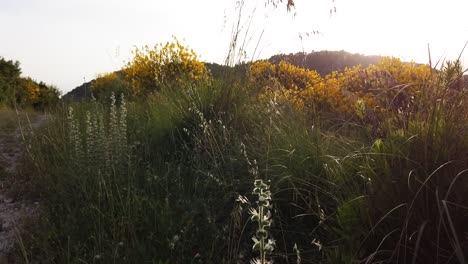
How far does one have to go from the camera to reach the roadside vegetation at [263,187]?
6.85ft

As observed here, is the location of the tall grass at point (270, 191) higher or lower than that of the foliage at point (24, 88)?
lower

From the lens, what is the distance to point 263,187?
1.85 meters

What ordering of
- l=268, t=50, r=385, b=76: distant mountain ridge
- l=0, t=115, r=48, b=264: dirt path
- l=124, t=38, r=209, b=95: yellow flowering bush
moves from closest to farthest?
l=0, t=115, r=48, b=264: dirt path < l=268, t=50, r=385, b=76: distant mountain ridge < l=124, t=38, r=209, b=95: yellow flowering bush

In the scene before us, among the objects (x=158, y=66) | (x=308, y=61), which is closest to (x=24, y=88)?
(x=158, y=66)

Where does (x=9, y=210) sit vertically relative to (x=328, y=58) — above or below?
below

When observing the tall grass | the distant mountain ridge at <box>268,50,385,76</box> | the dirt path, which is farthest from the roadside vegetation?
the distant mountain ridge at <box>268,50,385,76</box>

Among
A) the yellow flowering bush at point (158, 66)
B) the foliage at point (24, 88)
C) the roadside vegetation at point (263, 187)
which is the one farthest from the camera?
the foliage at point (24, 88)

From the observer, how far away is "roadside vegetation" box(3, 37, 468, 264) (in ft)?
6.85

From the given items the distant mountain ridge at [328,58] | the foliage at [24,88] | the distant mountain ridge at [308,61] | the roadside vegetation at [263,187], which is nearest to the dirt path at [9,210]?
the roadside vegetation at [263,187]

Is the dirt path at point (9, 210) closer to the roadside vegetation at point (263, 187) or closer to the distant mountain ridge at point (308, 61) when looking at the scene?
the roadside vegetation at point (263, 187)

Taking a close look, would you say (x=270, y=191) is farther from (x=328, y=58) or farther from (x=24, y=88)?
(x=24, y=88)

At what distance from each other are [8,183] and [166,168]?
161 cm

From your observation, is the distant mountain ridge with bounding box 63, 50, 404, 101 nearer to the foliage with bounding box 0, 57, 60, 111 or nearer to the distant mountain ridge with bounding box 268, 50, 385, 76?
the distant mountain ridge with bounding box 268, 50, 385, 76

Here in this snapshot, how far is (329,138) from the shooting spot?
319 cm
